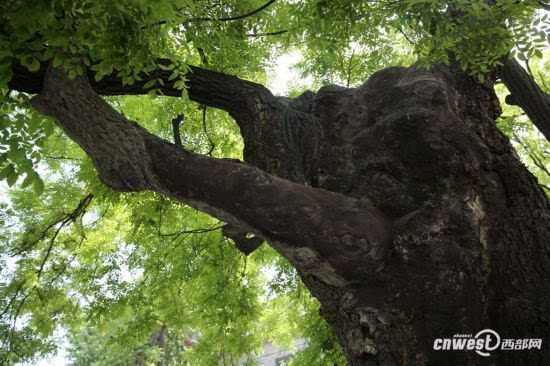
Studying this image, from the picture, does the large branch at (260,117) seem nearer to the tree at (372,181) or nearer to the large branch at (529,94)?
the tree at (372,181)

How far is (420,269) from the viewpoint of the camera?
114 inches

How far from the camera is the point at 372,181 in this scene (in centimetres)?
348

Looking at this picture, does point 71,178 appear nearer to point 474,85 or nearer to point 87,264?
point 87,264

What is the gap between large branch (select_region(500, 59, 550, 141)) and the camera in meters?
4.48

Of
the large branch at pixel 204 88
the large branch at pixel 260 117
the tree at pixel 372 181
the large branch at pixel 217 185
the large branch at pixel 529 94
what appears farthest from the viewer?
the large branch at pixel 529 94

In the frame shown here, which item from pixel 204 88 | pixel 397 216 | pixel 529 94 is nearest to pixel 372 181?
pixel 397 216

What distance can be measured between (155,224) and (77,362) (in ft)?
56.4

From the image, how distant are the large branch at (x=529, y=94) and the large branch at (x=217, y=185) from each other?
8.81 ft

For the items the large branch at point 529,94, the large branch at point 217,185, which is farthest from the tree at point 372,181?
the large branch at point 529,94

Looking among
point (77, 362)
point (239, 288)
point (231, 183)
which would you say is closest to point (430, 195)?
→ point (231, 183)

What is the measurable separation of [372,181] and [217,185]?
1.38m

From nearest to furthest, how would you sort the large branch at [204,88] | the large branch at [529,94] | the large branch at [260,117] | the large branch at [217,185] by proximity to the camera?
the large branch at [217,185] → the large branch at [260,117] → the large branch at [204,88] → the large branch at [529,94]

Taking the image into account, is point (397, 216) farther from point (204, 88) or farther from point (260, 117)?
point (204, 88)

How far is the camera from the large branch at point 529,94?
14.7 feet
